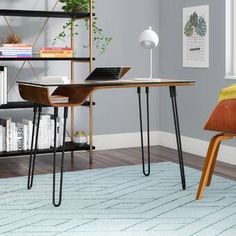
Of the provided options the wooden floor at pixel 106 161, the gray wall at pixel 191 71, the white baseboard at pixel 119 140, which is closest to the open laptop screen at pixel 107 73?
the wooden floor at pixel 106 161

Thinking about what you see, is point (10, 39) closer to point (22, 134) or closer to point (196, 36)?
point (22, 134)

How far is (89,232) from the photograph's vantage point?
2836 mm

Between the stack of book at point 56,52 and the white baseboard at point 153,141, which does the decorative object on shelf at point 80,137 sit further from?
the stack of book at point 56,52

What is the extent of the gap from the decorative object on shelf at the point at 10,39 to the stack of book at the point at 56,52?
0.88 ft

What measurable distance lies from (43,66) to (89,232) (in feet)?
8.43

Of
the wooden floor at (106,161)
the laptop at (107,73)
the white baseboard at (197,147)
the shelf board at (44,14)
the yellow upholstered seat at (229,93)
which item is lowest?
the wooden floor at (106,161)

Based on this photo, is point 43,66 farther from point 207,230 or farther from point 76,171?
point 207,230

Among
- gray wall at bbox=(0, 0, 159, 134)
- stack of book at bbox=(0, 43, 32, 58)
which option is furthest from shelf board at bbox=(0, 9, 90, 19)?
gray wall at bbox=(0, 0, 159, 134)

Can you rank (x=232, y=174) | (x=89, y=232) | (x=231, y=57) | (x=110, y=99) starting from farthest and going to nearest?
(x=110, y=99), (x=231, y=57), (x=232, y=174), (x=89, y=232)

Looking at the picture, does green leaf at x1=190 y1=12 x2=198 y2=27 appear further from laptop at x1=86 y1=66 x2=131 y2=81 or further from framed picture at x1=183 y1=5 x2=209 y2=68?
laptop at x1=86 y1=66 x2=131 y2=81

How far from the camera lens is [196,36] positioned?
5.10 metres

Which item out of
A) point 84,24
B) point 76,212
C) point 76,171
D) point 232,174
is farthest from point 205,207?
point 84,24

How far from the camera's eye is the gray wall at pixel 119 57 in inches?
209

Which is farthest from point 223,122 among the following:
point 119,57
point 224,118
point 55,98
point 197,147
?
point 119,57
